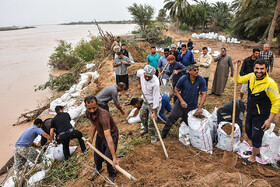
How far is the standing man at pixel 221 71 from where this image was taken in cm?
462

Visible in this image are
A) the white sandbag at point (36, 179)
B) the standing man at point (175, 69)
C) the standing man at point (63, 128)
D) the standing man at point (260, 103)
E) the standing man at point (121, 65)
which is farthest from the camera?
the standing man at point (121, 65)

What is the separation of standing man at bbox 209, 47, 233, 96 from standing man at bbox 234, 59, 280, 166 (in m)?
2.41

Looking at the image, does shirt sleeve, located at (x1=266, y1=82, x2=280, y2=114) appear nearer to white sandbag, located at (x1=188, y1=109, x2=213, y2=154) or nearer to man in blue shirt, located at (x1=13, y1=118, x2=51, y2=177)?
white sandbag, located at (x1=188, y1=109, x2=213, y2=154)

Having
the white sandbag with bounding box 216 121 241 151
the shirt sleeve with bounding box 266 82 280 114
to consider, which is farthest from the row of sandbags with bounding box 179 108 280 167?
the shirt sleeve with bounding box 266 82 280 114

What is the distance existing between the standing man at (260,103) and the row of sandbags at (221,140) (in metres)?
0.14

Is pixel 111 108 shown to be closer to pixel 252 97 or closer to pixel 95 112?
pixel 95 112

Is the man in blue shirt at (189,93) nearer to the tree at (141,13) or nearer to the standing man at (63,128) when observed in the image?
the standing man at (63,128)

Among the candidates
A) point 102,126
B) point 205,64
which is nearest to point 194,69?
point 102,126

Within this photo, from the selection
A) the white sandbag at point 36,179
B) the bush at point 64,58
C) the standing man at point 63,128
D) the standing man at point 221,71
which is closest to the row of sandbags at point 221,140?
the standing man at point 63,128

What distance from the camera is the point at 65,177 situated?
303 centimetres

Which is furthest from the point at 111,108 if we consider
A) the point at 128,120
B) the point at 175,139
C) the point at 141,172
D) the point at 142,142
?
the point at 141,172

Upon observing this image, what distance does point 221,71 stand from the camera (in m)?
4.78

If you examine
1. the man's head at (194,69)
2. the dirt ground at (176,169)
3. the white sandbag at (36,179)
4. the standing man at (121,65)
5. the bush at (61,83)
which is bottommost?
the white sandbag at (36,179)

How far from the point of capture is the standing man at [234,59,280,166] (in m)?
2.07
